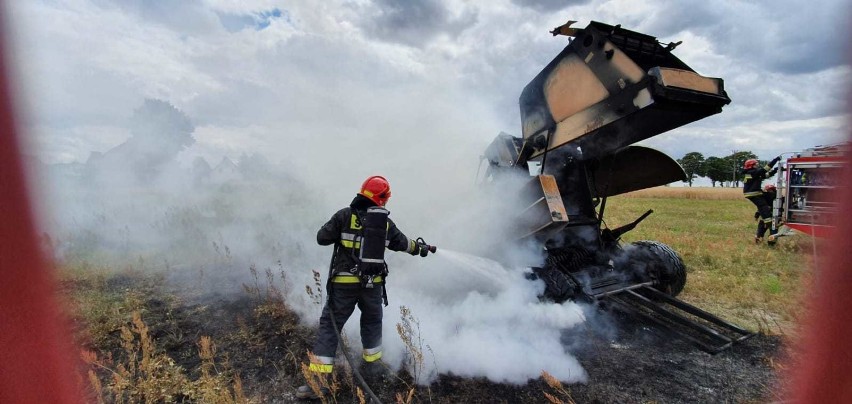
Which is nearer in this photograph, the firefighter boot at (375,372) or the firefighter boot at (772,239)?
the firefighter boot at (375,372)

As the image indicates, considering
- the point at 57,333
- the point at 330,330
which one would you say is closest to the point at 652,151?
the point at 330,330

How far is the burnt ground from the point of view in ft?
10.6

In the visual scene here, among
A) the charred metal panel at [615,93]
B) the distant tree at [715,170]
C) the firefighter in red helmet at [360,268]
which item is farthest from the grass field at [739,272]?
the distant tree at [715,170]

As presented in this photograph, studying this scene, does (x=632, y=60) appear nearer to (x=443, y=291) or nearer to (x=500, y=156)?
(x=500, y=156)

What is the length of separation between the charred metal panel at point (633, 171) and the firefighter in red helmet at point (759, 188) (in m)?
5.66

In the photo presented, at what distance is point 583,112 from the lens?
414 cm

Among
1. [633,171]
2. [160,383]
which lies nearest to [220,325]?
[160,383]

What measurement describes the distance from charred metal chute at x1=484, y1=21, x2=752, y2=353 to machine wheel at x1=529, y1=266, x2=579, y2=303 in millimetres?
12

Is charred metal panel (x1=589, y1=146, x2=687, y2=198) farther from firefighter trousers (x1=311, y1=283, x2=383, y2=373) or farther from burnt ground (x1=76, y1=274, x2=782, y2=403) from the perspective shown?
firefighter trousers (x1=311, y1=283, x2=383, y2=373)

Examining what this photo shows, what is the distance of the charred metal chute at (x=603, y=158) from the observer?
11.8ft

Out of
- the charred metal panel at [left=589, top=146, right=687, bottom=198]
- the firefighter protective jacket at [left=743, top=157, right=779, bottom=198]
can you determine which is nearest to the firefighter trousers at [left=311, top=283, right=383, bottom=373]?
the charred metal panel at [left=589, top=146, right=687, bottom=198]

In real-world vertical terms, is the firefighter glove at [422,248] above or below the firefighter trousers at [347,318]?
above

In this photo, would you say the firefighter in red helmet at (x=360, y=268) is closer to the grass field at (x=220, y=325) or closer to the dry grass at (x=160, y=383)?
the grass field at (x=220, y=325)

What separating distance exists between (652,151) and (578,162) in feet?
3.25
